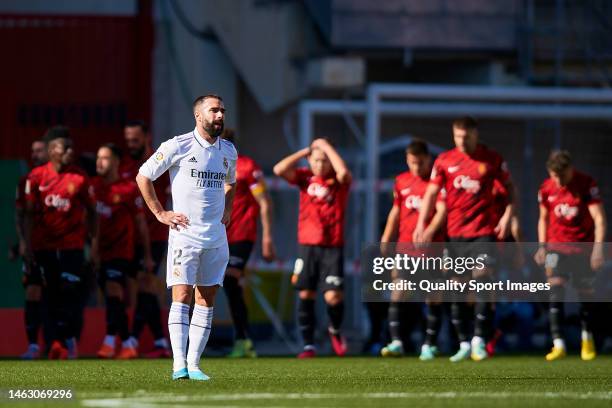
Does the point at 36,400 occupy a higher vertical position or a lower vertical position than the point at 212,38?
lower

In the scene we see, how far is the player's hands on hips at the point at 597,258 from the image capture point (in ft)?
51.8

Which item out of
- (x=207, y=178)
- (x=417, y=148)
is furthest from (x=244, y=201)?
(x=207, y=178)

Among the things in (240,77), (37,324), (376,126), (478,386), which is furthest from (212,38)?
(478,386)

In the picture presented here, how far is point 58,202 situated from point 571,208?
16.2 feet

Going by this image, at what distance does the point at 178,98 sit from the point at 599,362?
33.7 feet

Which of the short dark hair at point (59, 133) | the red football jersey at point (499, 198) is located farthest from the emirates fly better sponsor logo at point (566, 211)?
the short dark hair at point (59, 133)

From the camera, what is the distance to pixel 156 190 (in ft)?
53.8

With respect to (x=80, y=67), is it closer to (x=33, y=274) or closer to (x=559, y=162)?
(x=33, y=274)

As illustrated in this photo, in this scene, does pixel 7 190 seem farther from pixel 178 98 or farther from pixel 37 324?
pixel 178 98

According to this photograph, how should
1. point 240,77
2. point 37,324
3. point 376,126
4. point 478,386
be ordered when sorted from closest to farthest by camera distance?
point 478,386, point 37,324, point 376,126, point 240,77

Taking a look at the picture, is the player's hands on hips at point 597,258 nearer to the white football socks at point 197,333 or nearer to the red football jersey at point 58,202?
the red football jersey at point 58,202

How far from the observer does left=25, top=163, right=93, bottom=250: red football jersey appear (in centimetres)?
1572

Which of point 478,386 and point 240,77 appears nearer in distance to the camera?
point 478,386

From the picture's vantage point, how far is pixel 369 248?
17969 millimetres
